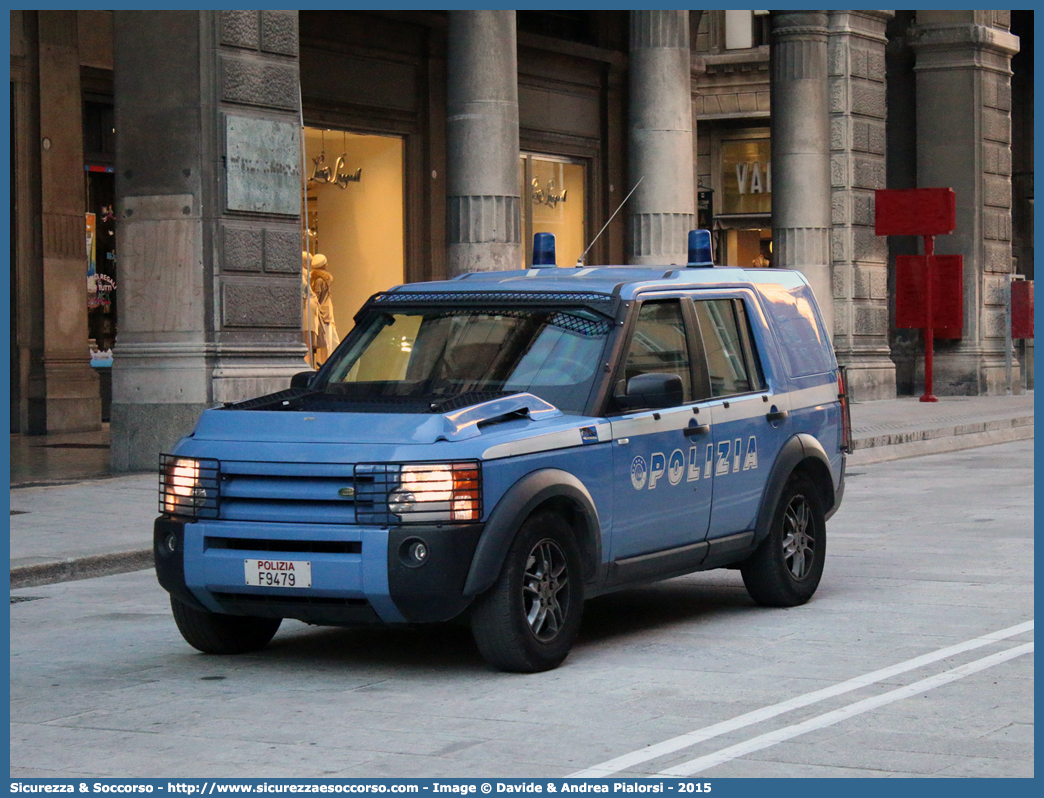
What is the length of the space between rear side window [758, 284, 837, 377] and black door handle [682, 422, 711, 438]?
110 centimetres

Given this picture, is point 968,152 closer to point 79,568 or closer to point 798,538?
point 798,538

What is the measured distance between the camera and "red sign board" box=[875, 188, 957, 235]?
2920cm

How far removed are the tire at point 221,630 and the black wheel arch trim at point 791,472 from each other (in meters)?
2.60

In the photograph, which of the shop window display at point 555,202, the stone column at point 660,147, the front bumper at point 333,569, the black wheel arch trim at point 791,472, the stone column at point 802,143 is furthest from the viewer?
the shop window display at point 555,202

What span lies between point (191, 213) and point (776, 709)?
11.2 m

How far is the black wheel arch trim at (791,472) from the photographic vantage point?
9180 mm

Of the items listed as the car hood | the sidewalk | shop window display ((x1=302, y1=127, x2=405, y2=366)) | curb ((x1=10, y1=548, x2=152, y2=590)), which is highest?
shop window display ((x1=302, y1=127, x2=405, y2=366))

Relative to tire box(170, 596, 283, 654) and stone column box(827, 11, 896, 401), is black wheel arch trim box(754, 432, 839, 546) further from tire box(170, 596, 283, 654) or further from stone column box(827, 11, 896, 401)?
stone column box(827, 11, 896, 401)

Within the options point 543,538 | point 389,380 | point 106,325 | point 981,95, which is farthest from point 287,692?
point 981,95

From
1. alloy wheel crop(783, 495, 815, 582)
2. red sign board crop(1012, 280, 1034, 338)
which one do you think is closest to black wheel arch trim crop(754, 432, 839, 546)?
alloy wheel crop(783, 495, 815, 582)

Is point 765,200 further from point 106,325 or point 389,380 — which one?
point 389,380

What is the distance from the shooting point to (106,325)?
23.6 m

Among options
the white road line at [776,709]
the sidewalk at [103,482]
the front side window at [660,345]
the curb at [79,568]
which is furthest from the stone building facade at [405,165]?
the white road line at [776,709]

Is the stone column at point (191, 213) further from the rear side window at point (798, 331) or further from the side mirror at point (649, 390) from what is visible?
the side mirror at point (649, 390)
